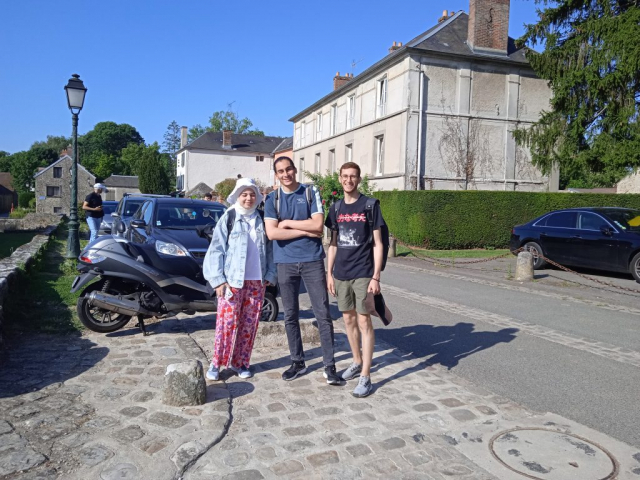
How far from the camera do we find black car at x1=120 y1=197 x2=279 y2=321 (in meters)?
6.46

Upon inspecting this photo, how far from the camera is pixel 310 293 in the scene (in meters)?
4.82

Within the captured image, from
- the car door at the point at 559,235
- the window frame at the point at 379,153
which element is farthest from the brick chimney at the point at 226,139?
the car door at the point at 559,235

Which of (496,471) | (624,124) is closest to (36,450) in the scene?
(496,471)

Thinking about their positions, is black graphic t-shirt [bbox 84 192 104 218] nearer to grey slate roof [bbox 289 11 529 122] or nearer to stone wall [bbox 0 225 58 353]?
stone wall [bbox 0 225 58 353]

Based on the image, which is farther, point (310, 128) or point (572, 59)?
point (310, 128)

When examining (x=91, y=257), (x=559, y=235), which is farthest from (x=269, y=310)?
(x=559, y=235)

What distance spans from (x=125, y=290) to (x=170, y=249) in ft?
2.35

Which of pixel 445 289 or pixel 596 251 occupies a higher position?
pixel 596 251

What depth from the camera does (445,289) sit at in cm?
1088

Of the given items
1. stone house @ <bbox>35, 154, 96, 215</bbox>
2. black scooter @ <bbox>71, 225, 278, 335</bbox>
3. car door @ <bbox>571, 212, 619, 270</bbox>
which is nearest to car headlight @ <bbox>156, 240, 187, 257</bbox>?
black scooter @ <bbox>71, 225, 278, 335</bbox>

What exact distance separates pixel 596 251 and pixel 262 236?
9.89m

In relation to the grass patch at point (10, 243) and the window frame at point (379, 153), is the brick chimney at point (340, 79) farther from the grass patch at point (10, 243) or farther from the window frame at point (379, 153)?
the grass patch at point (10, 243)

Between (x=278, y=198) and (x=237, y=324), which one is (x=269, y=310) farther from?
(x=278, y=198)

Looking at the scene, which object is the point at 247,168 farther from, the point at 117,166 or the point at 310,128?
the point at 117,166
